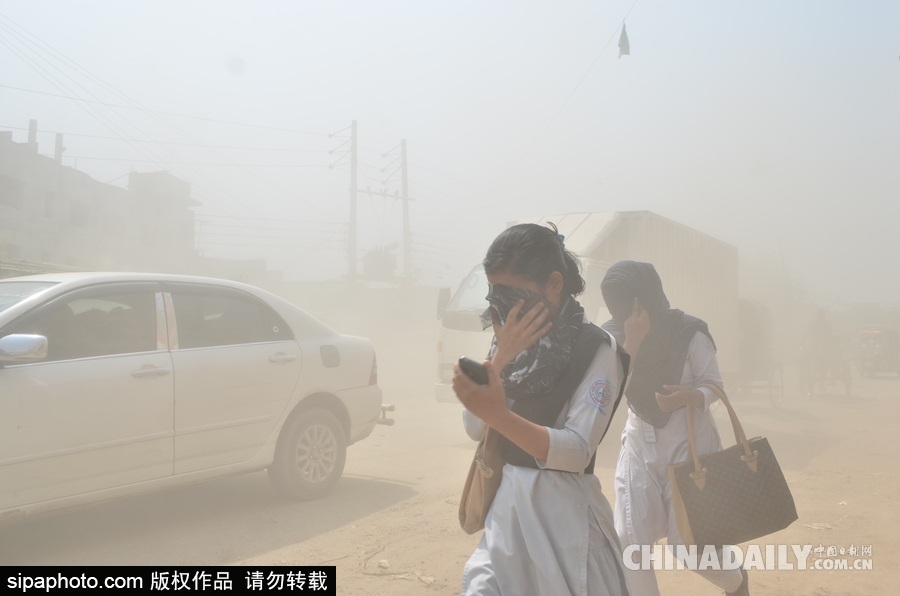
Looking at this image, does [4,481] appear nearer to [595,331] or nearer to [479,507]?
[479,507]

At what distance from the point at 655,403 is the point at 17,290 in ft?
13.5

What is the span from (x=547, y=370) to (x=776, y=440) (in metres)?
9.82

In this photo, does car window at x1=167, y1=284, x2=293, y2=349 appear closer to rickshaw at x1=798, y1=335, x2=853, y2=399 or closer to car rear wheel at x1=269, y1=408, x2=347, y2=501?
car rear wheel at x1=269, y1=408, x2=347, y2=501

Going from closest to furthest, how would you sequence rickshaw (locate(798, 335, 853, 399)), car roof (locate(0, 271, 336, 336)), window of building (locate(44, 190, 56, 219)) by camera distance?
1. car roof (locate(0, 271, 336, 336))
2. rickshaw (locate(798, 335, 853, 399))
3. window of building (locate(44, 190, 56, 219))

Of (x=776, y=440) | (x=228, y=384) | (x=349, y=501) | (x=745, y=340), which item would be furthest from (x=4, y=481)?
(x=745, y=340)

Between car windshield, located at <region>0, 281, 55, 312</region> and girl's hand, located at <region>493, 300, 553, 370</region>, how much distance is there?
3775 mm

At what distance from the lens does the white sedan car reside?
3888mm

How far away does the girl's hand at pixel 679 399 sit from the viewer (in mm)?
3074

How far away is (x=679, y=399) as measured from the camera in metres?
3.08

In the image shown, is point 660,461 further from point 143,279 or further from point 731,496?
point 143,279

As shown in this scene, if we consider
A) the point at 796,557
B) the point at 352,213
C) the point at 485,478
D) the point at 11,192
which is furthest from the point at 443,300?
the point at 11,192

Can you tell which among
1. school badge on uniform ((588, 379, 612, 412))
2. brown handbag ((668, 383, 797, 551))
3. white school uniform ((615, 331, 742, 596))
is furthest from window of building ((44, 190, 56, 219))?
school badge on uniform ((588, 379, 612, 412))

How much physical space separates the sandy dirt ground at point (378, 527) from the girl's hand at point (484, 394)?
2.62 m

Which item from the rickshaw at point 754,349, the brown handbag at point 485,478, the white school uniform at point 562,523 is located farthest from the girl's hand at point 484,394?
the rickshaw at point 754,349
